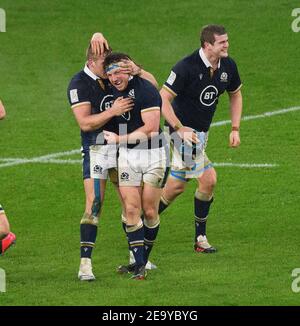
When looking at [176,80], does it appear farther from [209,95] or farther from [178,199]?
[178,199]

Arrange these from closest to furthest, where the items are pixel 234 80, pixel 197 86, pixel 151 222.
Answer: pixel 151 222 → pixel 197 86 → pixel 234 80

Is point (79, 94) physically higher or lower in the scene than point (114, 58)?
lower

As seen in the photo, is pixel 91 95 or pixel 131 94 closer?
pixel 131 94

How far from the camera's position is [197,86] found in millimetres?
17062

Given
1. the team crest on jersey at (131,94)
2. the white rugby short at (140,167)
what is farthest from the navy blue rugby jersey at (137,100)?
the white rugby short at (140,167)

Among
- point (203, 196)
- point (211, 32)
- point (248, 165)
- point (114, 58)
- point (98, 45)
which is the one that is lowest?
point (203, 196)

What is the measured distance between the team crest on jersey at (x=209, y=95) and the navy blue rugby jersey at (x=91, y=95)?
1.89 m

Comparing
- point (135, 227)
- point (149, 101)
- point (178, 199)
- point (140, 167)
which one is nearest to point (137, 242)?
point (135, 227)

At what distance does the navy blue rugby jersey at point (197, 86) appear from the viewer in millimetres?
16953

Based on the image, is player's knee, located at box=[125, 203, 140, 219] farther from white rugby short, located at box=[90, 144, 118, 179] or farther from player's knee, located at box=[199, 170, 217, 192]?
player's knee, located at box=[199, 170, 217, 192]

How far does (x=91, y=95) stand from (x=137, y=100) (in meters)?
0.59

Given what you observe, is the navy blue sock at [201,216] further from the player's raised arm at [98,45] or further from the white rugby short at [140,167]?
the player's raised arm at [98,45]

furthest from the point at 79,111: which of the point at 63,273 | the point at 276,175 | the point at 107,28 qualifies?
the point at 107,28

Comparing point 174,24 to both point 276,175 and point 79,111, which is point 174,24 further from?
point 79,111
